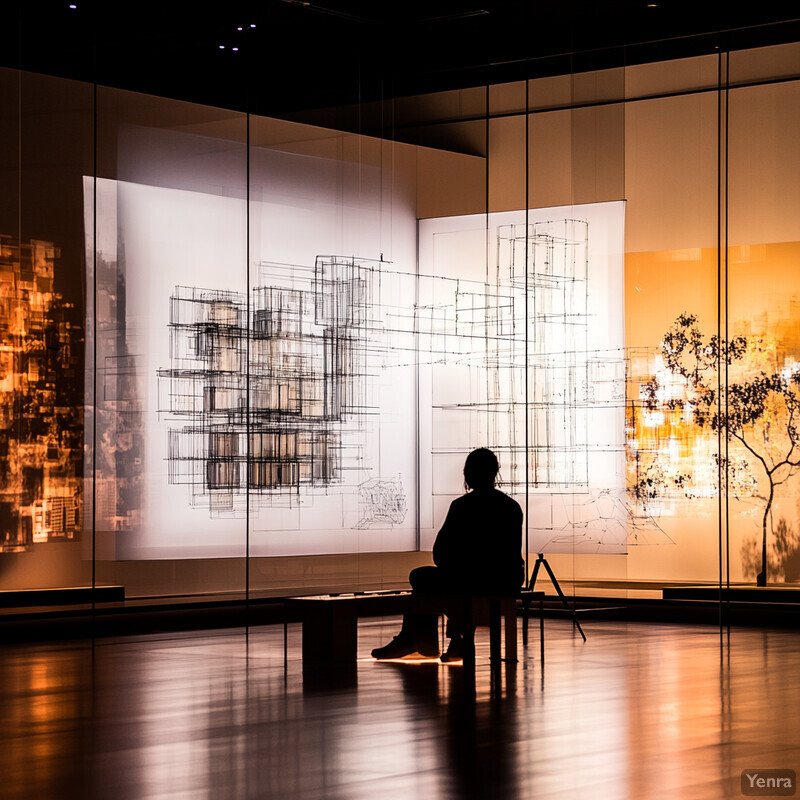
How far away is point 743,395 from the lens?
Answer: 1105 cm

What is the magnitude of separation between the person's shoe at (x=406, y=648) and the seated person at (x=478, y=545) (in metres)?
0.44

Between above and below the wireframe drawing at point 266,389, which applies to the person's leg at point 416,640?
below

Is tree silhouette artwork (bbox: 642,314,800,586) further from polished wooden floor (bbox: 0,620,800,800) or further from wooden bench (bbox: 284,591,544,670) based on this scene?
wooden bench (bbox: 284,591,544,670)

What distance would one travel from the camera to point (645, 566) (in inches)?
444

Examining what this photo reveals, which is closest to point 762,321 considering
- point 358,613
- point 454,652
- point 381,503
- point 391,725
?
point 381,503

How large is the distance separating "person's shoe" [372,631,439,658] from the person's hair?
107cm

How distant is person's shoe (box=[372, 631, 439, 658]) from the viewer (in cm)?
830

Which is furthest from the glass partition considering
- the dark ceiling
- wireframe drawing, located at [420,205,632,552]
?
wireframe drawing, located at [420,205,632,552]

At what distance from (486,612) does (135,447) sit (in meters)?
3.03

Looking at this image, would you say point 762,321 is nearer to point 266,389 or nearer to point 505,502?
point 266,389

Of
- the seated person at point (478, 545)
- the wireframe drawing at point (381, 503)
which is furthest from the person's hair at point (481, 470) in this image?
the wireframe drawing at point (381, 503)

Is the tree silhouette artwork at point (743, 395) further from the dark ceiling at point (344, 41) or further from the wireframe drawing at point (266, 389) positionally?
the wireframe drawing at point (266, 389)

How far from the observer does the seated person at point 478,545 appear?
769 cm

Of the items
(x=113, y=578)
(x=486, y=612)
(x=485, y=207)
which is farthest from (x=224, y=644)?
(x=485, y=207)
